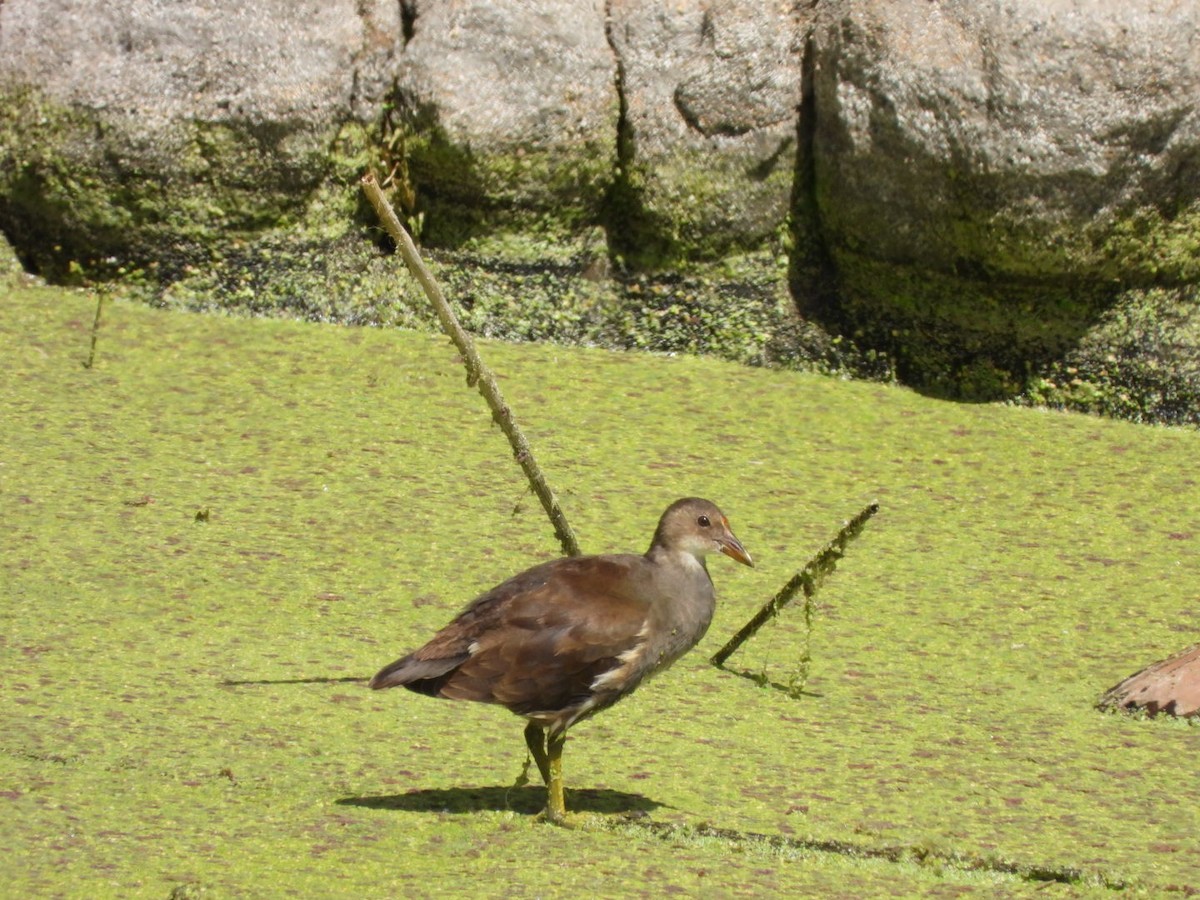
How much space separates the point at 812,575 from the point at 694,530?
0.80 feet

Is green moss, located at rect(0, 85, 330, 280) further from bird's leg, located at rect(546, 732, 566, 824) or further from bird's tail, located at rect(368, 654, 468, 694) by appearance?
bird's leg, located at rect(546, 732, 566, 824)

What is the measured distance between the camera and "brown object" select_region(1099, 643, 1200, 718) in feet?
11.6

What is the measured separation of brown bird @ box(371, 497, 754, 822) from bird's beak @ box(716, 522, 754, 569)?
1.09 ft

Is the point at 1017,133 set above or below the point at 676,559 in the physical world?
above

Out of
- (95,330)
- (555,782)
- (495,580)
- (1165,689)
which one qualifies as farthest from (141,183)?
(1165,689)

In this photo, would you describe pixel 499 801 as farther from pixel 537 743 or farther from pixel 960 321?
pixel 960 321

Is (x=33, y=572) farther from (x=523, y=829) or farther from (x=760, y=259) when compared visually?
(x=760, y=259)

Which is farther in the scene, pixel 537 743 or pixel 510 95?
pixel 510 95

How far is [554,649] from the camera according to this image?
3.08 metres

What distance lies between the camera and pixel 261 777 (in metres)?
3.03

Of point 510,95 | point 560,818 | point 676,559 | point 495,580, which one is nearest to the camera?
point 560,818

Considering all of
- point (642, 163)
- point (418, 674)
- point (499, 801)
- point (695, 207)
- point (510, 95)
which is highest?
point (510, 95)

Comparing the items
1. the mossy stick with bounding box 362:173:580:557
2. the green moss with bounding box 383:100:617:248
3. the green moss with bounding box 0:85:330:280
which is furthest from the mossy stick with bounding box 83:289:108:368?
the mossy stick with bounding box 362:173:580:557

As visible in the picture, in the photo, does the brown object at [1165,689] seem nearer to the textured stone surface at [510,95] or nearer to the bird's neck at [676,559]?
the bird's neck at [676,559]
